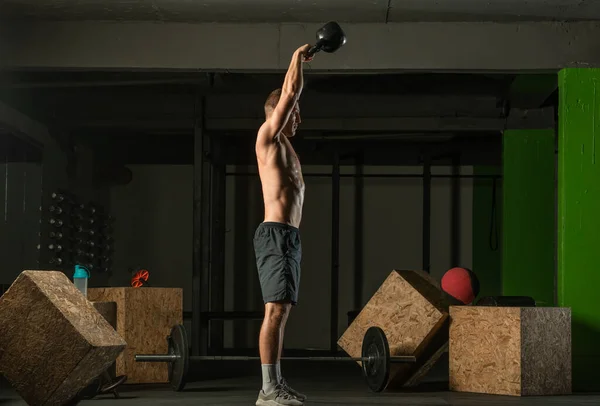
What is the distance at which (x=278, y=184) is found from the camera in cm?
425

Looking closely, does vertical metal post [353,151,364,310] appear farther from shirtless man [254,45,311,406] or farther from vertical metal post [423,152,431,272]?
shirtless man [254,45,311,406]

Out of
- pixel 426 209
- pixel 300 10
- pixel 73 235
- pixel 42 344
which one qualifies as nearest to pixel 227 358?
pixel 42 344

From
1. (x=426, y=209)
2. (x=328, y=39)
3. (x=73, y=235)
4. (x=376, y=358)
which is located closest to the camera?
(x=328, y=39)

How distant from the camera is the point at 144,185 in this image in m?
10.9

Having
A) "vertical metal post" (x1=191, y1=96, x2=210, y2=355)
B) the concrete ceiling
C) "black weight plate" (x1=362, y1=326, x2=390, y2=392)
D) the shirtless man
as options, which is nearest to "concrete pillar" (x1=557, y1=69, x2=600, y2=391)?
the concrete ceiling

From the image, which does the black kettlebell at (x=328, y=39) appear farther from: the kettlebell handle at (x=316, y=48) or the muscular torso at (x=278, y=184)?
the muscular torso at (x=278, y=184)

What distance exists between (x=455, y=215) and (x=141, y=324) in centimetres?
558

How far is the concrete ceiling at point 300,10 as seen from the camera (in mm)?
5625

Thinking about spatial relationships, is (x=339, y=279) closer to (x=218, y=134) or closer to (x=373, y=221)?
(x=373, y=221)

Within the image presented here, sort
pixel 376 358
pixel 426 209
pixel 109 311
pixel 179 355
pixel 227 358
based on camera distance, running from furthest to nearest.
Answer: pixel 426 209
pixel 109 311
pixel 376 358
pixel 179 355
pixel 227 358

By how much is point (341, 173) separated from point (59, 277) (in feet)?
21.1

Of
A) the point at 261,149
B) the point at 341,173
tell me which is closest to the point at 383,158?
the point at 341,173

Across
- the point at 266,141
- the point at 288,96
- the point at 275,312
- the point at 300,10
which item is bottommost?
the point at 275,312

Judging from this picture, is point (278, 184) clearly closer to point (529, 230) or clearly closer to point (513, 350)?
A: point (513, 350)
